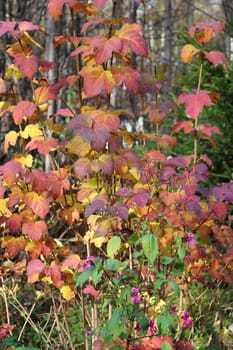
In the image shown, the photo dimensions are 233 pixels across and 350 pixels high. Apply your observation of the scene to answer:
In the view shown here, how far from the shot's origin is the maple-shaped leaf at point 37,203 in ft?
6.73

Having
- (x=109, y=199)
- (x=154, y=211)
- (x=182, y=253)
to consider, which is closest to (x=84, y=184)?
(x=109, y=199)

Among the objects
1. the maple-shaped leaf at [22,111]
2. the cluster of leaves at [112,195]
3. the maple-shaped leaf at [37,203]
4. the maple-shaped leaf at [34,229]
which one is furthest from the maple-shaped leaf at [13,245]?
the maple-shaped leaf at [22,111]

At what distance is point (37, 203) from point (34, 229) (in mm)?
127

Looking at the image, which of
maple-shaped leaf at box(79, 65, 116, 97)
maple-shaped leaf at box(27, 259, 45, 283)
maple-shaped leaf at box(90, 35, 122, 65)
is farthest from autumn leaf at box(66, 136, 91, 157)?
maple-shaped leaf at box(27, 259, 45, 283)

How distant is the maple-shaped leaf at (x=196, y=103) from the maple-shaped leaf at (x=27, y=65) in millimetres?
599

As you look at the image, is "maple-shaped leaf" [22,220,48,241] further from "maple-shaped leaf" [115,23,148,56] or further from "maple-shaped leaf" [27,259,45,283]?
"maple-shaped leaf" [115,23,148,56]

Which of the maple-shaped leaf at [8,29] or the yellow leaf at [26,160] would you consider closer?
the maple-shaped leaf at [8,29]

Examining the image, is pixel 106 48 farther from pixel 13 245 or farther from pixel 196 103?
pixel 13 245

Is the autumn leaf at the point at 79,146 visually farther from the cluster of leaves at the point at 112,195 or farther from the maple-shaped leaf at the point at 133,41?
the maple-shaped leaf at the point at 133,41

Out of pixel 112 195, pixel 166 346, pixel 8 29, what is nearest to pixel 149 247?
pixel 166 346

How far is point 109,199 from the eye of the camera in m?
2.06

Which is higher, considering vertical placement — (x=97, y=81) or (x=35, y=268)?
(x=97, y=81)

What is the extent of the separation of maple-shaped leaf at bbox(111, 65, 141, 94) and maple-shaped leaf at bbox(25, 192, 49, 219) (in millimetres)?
538

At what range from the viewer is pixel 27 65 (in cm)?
196
